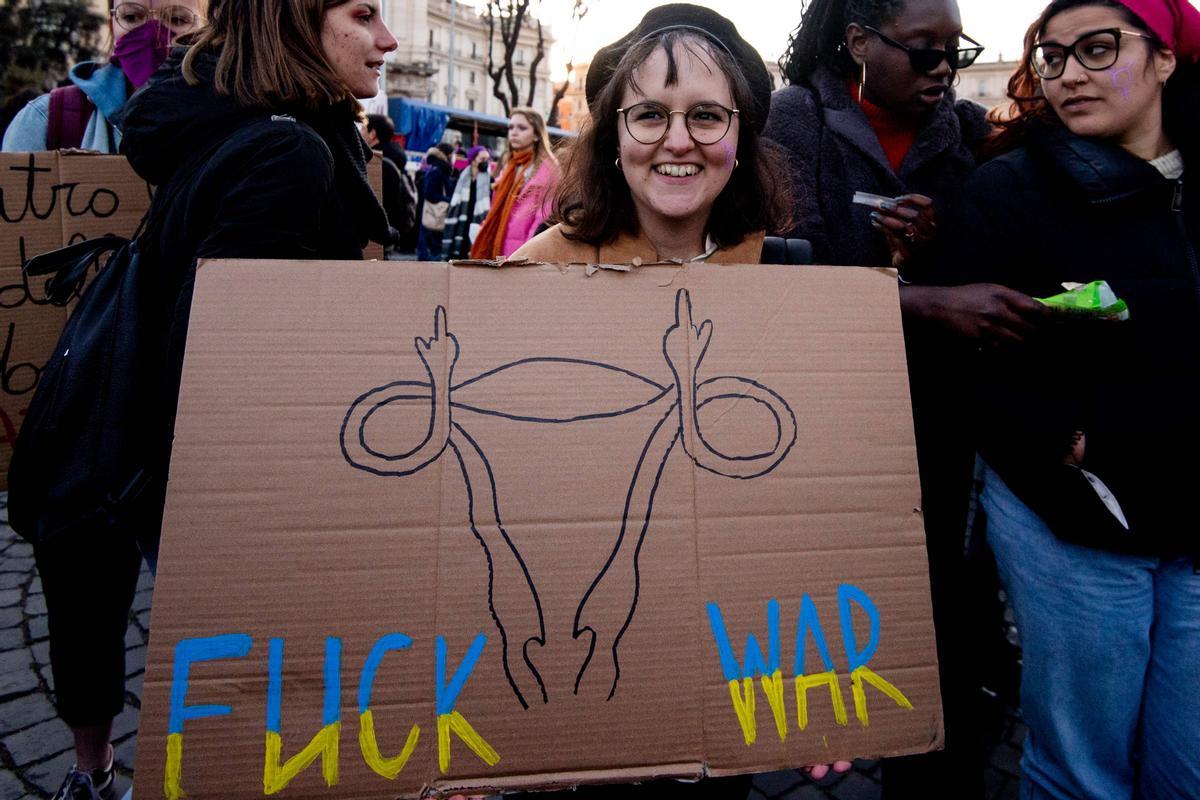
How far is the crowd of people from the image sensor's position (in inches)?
55.2

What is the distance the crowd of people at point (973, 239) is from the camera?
1402 mm

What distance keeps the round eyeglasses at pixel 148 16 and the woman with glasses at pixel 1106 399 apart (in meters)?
2.11

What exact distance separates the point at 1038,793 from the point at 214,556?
1.66m

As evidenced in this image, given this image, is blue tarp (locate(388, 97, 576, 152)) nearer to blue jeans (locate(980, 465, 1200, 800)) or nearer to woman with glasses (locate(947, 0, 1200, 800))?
woman with glasses (locate(947, 0, 1200, 800))

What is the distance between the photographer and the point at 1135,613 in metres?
1.45

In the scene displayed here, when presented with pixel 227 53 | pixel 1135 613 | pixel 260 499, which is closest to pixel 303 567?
pixel 260 499

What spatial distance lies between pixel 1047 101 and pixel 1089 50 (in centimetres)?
15

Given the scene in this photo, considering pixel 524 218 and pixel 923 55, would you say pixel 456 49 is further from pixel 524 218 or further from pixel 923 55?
pixel 923 55

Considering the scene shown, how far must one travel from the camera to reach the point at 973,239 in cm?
153

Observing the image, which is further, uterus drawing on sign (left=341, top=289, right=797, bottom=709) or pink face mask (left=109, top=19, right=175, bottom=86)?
pink face mask (left=109, top=19, right=175, bottom=86)

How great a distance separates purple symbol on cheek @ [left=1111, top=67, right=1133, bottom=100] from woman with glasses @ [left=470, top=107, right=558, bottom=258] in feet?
11.3

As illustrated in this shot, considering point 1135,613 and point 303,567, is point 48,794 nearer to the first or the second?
point 303,567

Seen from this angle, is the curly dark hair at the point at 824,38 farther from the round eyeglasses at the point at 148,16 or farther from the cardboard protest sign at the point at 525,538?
the round eyeglasses at the point at 148,16

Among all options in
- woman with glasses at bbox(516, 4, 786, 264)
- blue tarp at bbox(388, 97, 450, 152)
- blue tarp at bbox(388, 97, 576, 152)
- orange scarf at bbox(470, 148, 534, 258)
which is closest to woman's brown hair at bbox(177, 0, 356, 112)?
woman with glasses at bbox(516, 4, 786, 264)
